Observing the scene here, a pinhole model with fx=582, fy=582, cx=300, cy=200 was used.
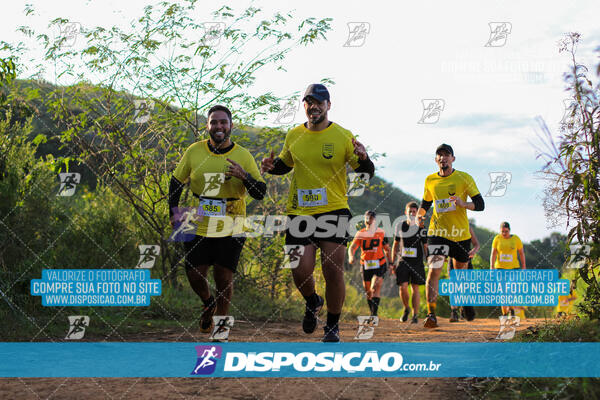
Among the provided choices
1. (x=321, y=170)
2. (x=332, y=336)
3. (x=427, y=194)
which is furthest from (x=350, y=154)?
(x=427, y=194)

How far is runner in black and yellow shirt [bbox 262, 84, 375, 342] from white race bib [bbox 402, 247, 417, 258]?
5.52 m

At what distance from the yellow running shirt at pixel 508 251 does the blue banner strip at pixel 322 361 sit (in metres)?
5.47

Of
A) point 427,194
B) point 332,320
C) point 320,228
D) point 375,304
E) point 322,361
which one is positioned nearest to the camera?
point 322,361

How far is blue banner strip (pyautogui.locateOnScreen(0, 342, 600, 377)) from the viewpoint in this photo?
4.44 metres

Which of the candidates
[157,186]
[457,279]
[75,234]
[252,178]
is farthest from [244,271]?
[252,178]

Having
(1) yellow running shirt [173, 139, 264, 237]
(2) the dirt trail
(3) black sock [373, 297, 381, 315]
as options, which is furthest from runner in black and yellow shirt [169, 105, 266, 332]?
(3) black sock [373, 297, 381, 315]

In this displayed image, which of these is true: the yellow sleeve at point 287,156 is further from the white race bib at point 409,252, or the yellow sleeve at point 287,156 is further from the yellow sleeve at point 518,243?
the yellow sleeve at point 518,243

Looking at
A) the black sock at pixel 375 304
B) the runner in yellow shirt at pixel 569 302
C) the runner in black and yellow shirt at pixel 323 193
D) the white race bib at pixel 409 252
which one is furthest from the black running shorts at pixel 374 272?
the runner in black and yellow shirt at pixel 323 193

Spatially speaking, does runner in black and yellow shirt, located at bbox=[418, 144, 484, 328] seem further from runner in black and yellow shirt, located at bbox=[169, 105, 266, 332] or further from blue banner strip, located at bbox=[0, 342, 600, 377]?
runner in black and yellow shirt, located at bbox=[169, 105, 266, 332]

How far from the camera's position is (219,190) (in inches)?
249

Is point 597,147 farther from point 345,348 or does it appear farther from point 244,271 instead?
point 244,271

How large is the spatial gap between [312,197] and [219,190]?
3.97ft

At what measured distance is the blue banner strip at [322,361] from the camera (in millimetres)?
4441

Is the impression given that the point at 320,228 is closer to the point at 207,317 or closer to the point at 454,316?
the point at 207,317
